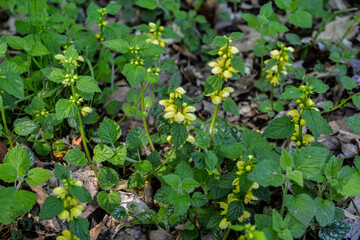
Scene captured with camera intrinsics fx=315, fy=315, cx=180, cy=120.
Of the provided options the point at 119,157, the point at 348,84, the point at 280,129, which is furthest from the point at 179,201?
the point at 348,84

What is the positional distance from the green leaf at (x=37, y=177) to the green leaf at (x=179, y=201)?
850 millimetres

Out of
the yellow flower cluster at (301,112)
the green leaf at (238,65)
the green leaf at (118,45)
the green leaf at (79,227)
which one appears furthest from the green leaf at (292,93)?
the green leaf at (79,227)

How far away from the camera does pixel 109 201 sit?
248cm

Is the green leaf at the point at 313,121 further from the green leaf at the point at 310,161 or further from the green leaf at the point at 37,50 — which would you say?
the green leaf at the point at 37,50

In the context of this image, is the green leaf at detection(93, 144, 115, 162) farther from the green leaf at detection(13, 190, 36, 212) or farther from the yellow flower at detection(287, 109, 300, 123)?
the yellow flower at detection(287, 109, 300, 123)

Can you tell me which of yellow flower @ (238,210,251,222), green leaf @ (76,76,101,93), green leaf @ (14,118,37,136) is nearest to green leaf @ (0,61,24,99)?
green leaf @ (76,76,101,93)

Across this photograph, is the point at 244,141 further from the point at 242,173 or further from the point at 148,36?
the point at 148,36

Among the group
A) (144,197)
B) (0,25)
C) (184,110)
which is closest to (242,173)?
(184,110)

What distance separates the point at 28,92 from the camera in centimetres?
335

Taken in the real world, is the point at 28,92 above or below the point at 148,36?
below

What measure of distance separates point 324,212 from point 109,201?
1559 mm

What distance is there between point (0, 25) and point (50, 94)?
2.22 metres

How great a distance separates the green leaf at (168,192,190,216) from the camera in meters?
2.12

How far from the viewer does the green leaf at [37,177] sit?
2152mm
